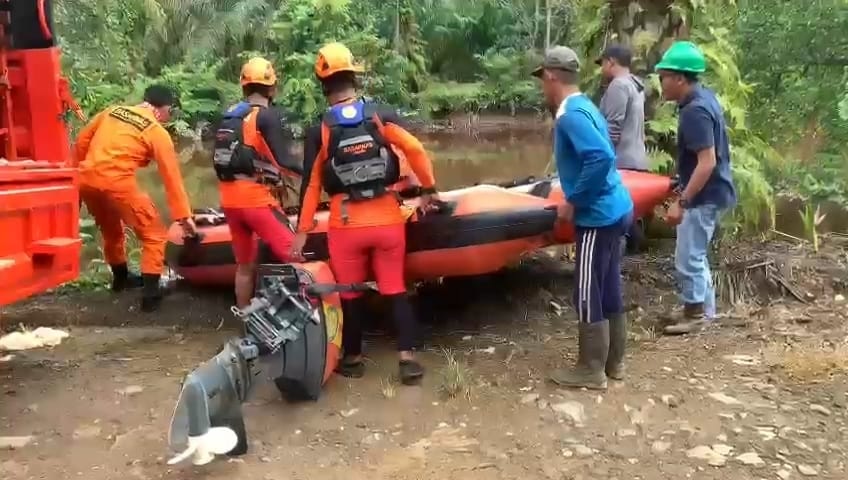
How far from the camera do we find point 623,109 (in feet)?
20.5

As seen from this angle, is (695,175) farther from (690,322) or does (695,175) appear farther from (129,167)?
(129,167)

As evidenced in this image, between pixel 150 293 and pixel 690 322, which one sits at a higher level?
pixel 690 322

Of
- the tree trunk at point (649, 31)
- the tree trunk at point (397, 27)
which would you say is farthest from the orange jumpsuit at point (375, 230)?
the tree trunk at point (397, 27)

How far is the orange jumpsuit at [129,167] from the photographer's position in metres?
6.39

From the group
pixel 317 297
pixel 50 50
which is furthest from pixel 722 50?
pixel 50 50

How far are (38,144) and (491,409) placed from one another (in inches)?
114

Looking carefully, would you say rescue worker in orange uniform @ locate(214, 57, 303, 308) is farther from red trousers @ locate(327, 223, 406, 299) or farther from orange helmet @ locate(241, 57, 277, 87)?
red trousers @ locate(327, 223, 406, 299)

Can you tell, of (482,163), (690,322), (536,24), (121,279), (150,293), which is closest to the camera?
(690,322)

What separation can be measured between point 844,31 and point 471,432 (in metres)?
7.78

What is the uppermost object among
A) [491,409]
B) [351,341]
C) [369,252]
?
[369,252]

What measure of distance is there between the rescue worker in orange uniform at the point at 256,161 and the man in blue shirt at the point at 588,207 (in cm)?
190

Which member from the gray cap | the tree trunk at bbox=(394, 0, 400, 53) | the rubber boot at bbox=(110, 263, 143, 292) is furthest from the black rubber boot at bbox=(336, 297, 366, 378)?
the tree trunk at bbox=(394, 0, 400, 53)

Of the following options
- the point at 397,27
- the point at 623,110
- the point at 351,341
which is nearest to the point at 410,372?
the point at 351,341

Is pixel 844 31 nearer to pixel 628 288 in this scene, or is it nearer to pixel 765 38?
pixel 765 38
